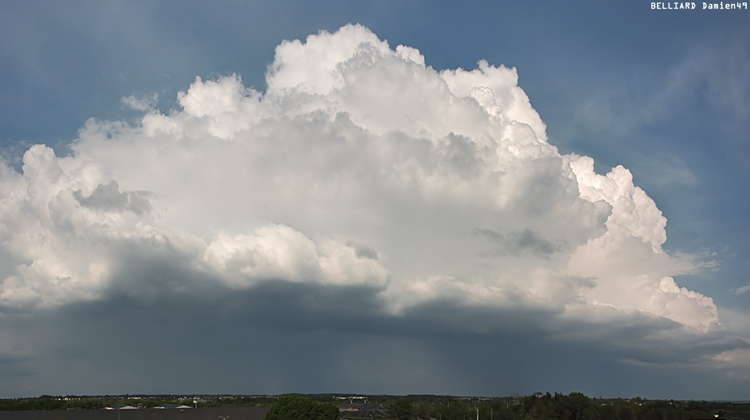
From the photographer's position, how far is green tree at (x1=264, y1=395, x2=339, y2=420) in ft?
323

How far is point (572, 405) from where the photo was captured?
477ft

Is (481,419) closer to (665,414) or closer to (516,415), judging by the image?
(516,415)

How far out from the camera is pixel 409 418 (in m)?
189

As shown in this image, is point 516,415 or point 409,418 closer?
point 516,415

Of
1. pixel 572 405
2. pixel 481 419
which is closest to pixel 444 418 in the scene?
pixel 481 419

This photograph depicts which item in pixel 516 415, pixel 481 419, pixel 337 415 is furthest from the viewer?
pixel 481 419

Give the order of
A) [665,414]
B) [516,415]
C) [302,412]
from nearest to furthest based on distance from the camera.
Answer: [302,412]
[665,414]
[516,415]

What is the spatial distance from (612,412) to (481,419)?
190ft

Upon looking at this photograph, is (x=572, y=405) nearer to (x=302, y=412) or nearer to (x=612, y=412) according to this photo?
(x=612, y=412)

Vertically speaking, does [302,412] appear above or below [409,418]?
above

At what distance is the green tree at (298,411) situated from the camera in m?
98.4

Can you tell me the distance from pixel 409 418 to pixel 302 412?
100408 millimetres

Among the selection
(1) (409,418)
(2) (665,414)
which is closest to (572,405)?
(2) (665,414)

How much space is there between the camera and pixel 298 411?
3910 inches
